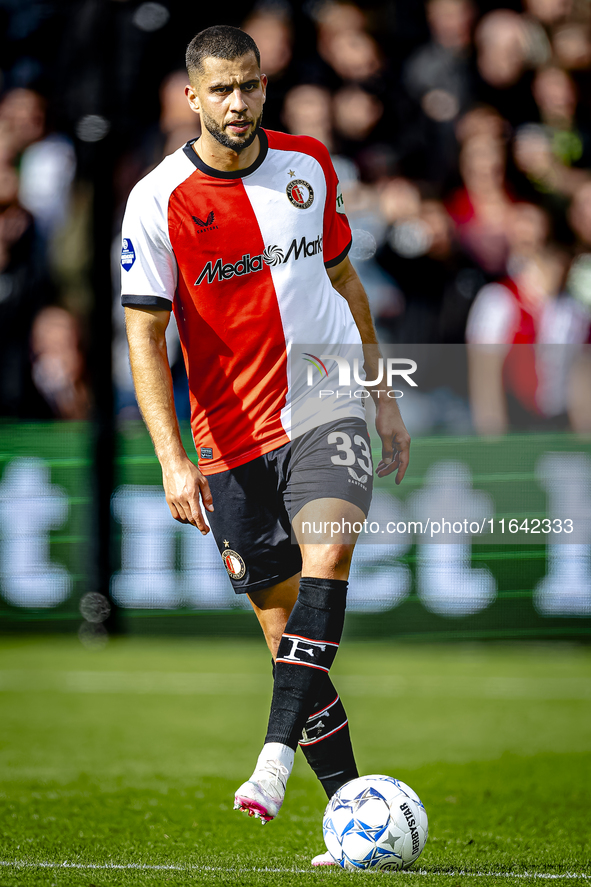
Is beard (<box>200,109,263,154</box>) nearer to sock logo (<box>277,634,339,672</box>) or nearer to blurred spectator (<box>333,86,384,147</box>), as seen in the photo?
sock logo (<box>277,634,339,672</box>)

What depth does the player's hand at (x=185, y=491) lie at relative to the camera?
10.9 ft

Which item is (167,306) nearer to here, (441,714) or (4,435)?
(441,714)

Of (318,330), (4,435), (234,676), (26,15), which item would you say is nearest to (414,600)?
(234,676)

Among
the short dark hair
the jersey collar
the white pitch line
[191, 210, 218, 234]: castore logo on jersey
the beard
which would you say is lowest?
the white pitch line

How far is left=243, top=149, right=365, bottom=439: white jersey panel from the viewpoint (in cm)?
363

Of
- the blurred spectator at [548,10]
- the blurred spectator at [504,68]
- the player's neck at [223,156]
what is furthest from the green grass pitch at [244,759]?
the blurred spectator at [548,10]

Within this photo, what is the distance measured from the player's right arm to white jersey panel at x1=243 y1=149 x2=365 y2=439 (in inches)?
16.0

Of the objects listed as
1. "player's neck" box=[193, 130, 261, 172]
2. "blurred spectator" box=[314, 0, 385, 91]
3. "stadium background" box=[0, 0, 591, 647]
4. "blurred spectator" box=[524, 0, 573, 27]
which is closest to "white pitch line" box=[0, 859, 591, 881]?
"player's neck" box=[193, 130, 261, 172]

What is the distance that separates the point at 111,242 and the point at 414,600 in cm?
338

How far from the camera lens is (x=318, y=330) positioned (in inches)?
146

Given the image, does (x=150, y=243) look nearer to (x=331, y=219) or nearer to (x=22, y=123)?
(x=331, y=219)

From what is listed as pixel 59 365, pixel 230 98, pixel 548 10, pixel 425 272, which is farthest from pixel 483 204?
pixel 230 98

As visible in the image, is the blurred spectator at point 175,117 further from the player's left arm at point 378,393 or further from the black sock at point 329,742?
the black sock at point 329,742

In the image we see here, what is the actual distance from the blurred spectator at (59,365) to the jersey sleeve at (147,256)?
4693 mm
